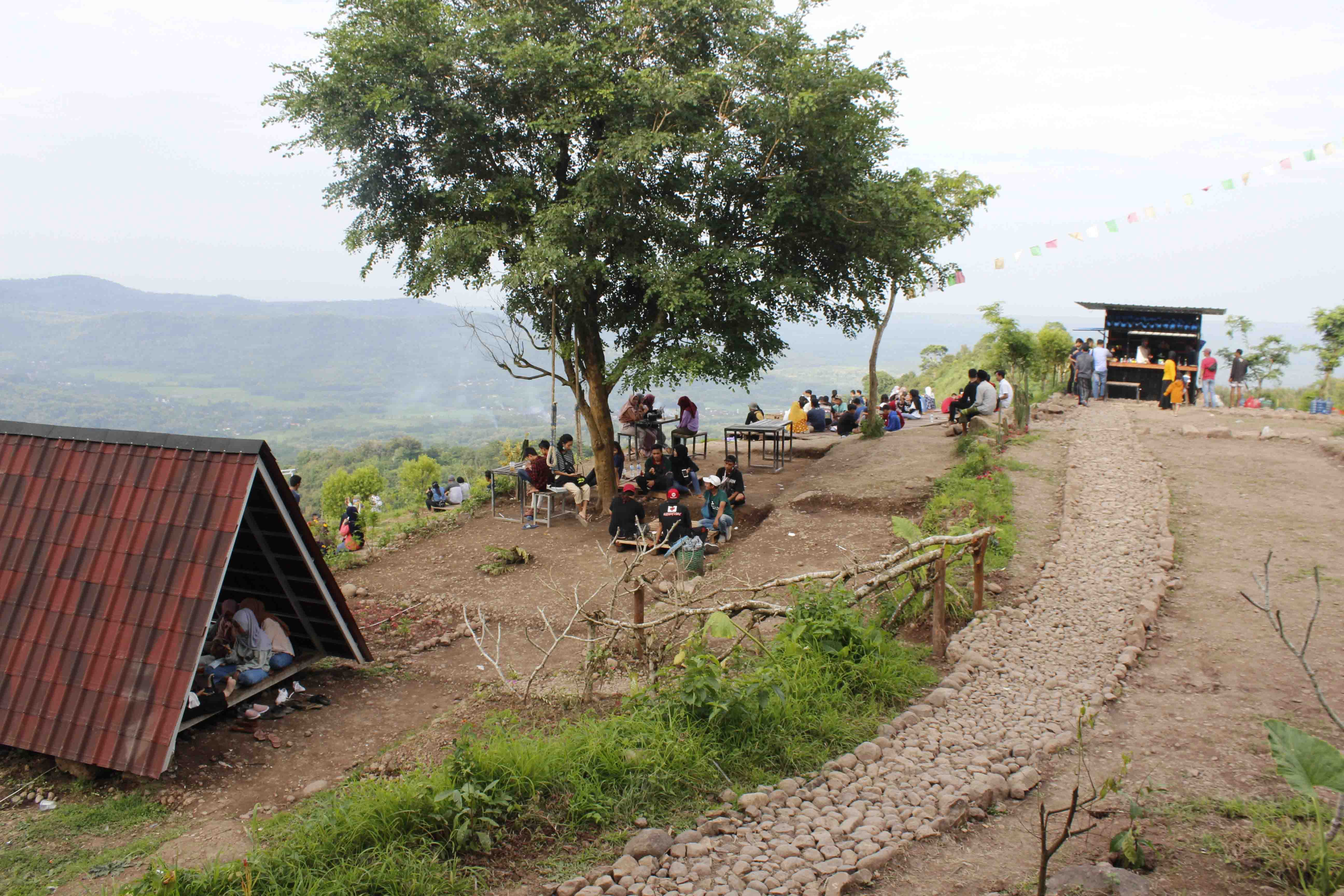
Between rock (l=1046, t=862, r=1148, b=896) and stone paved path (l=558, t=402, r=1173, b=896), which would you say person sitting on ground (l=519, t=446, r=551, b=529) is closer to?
stone paved path (l=558, t=402, r=1173, b=896)

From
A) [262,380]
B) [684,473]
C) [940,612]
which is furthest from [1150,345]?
[262,380]

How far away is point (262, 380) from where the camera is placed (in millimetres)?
164250

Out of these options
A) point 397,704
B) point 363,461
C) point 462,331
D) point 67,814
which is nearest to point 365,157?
point 462,331

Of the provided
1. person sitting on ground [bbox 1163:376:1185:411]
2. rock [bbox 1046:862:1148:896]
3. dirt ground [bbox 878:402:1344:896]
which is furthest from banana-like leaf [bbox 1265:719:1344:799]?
person sitting on ground [bbox 1163:376:1185:411]

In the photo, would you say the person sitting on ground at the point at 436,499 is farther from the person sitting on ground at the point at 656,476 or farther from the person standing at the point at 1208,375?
the person standing at the point at 1208,375

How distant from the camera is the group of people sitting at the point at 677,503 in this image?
34.8 ft

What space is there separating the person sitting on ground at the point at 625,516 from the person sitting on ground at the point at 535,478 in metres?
2.14

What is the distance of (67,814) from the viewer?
17.7ft

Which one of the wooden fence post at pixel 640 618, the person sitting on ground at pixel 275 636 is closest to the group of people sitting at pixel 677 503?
the wooden fence post at pixel 640 618

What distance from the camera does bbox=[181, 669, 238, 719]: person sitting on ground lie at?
6320 millimetres

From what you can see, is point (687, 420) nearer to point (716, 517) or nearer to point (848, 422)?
point (848, 422)

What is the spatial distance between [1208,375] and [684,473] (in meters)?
13.7

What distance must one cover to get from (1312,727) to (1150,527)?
185 inches

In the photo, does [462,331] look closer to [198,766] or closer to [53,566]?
[53,566]
